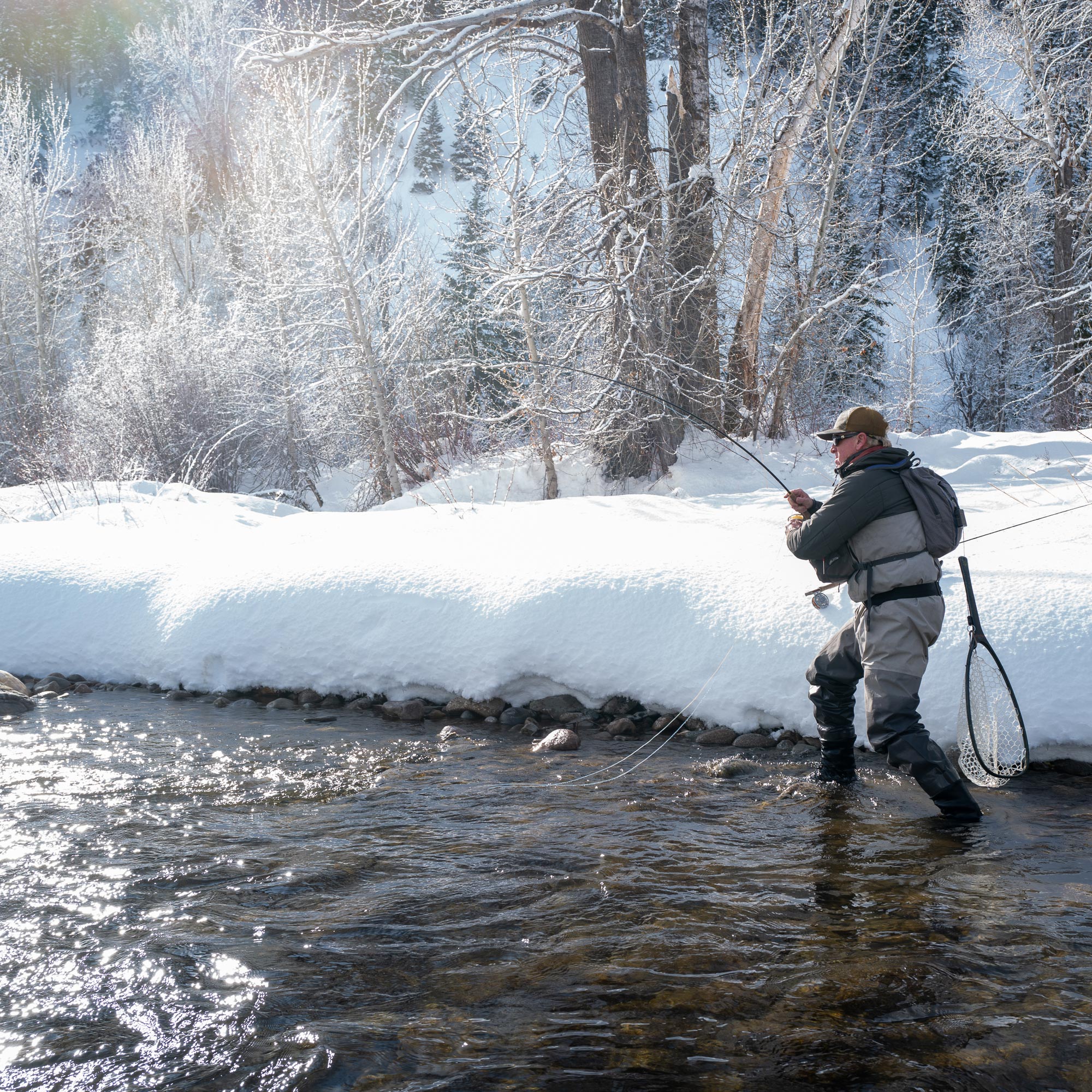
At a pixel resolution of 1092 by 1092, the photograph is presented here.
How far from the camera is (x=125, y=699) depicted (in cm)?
599

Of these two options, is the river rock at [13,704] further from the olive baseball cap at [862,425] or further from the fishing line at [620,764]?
the olive baseball cap at [862,425]

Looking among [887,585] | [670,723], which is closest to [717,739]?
[670,723]

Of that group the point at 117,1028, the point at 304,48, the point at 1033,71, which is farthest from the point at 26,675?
the point at 1033,71

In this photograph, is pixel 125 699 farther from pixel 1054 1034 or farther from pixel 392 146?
pixel 392 146

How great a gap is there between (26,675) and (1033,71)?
2075 centimetres

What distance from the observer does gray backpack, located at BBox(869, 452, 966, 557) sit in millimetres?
3584

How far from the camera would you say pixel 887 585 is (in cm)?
362

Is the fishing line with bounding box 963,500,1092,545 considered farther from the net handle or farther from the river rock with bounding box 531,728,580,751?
the river rock with bounding box 531,728,580,751

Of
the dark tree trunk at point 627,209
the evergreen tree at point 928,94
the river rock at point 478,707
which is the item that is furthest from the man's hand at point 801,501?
the evergreen tree at point 928,94

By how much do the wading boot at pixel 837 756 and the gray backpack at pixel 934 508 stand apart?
100cm

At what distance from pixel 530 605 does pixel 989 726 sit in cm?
284

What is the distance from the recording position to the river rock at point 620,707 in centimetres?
527

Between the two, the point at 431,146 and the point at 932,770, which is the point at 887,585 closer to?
the point at 932,770

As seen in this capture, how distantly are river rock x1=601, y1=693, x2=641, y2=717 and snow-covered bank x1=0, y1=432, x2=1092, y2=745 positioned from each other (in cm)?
7
